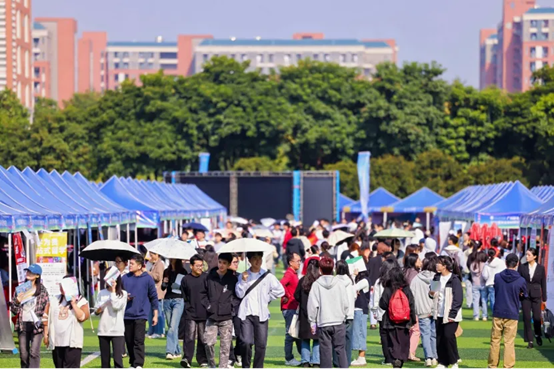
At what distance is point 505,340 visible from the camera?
15.5 meters

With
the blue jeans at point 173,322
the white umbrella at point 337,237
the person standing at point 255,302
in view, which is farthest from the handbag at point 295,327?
the white umbrella at point 337,237

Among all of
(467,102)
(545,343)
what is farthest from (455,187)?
(545,343)

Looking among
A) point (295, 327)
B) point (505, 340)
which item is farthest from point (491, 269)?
point (295, 327)

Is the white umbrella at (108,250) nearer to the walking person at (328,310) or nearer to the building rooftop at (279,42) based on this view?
the walking person at (328,310)

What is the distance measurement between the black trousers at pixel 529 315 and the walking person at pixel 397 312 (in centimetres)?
465

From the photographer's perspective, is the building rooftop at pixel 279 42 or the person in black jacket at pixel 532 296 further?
the building rooftop at pixel 279 42

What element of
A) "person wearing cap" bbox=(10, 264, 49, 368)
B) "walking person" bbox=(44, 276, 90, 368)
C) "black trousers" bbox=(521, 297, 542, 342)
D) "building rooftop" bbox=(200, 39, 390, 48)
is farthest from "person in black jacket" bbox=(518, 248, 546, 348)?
"building rooftop" bbox=(200, 39, 390, 48)

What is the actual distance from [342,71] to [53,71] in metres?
115

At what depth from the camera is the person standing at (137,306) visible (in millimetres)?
14680

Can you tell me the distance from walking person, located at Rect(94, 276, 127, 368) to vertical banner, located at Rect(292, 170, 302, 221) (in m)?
36.5

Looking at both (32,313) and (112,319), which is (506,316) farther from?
(32,313)

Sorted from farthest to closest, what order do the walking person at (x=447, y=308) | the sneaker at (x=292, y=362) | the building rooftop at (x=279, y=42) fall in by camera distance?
the building rooftop at (x=279, y=42) → the sneaker at (x=292, y=362) → the walking person at (x=447, y=308)

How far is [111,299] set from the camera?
45.2 ft

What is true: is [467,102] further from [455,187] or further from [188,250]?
[188,250]
